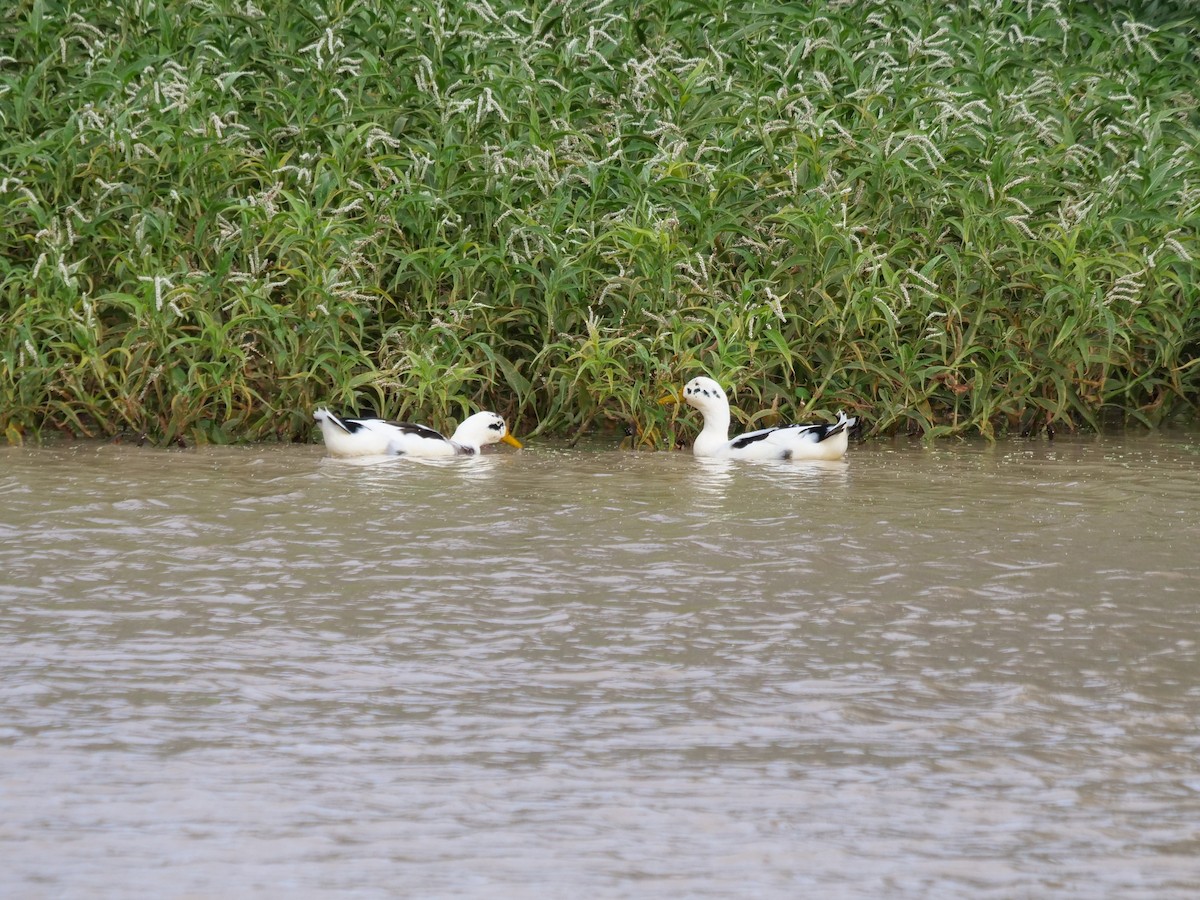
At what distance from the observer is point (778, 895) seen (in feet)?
10.6

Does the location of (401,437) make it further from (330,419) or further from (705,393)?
(705,393)

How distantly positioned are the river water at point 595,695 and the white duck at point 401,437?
4.32 ft

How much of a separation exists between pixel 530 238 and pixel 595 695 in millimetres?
6395

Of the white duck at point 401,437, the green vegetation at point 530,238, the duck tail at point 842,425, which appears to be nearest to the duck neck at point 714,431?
the green vegetation at point 530,238

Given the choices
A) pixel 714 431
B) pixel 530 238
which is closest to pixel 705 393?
pixel 714 431

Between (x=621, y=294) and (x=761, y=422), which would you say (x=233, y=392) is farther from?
(x=761, y=422)

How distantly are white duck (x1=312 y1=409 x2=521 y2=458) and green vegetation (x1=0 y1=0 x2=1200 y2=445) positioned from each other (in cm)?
43

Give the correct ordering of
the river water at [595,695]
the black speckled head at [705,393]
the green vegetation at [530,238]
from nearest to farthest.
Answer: the river water at [595,695]
the black speckled head at [705,393]
the green vegetation at [530,238]

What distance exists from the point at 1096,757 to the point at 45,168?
832cm

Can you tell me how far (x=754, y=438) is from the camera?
30.7ft

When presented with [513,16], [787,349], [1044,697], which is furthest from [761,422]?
[1044,697]

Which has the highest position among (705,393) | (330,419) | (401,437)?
(705,393)

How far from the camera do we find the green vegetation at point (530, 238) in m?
9.82

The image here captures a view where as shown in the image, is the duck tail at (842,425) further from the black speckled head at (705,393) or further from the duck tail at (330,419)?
the duck tail at (330,419)
